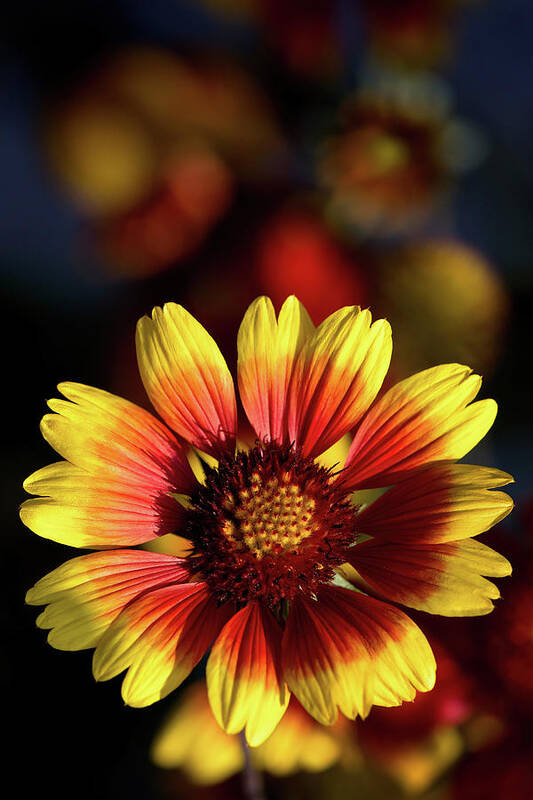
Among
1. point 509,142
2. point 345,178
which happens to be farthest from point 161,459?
point 509,142

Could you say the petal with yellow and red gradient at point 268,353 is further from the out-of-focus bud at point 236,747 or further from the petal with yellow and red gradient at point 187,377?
the out-of-focus bud at point 236,747

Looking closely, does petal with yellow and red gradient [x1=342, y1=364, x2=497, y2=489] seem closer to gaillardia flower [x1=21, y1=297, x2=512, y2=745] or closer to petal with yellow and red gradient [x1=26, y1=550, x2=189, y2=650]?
gaillardia flower [x1=21, y1=297, x2=512, y2=745]

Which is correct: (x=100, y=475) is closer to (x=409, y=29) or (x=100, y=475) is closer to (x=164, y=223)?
(x=164, y=223)

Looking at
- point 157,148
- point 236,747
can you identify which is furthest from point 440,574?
point 157,148

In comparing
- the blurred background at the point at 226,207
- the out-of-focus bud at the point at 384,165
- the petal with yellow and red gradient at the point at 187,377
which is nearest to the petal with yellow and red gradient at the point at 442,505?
the petal with yellow and red gradient at the point at 187,377

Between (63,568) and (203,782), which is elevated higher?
(63,568)

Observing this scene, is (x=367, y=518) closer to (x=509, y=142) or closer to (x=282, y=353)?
(x=282, y=353)
